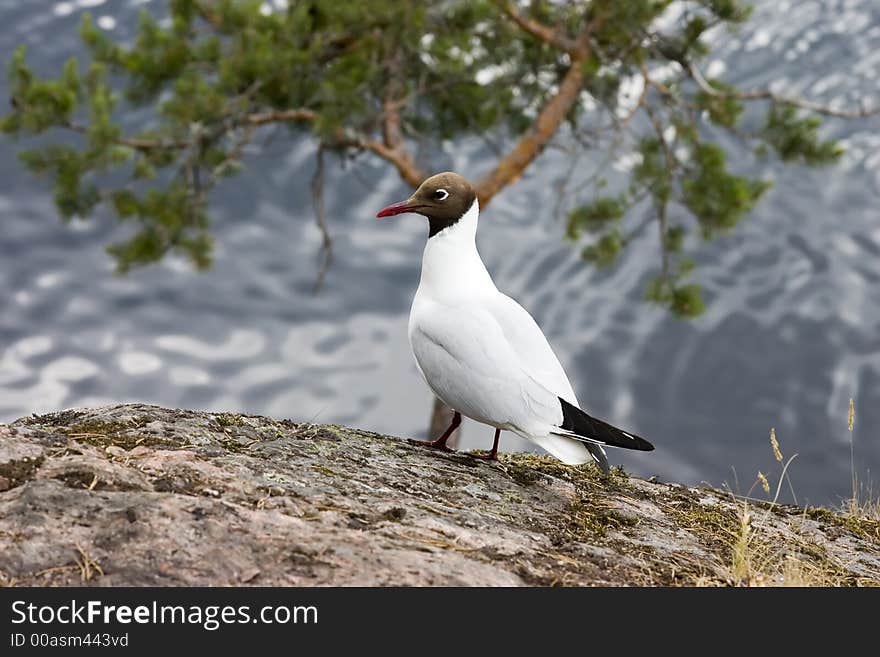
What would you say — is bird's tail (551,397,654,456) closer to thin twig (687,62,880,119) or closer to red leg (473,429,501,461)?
red leg (473,429,501,461)

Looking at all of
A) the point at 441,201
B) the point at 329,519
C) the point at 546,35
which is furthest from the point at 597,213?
the point at 329,519

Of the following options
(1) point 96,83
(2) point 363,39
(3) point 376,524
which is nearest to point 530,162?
(2) point 363,39

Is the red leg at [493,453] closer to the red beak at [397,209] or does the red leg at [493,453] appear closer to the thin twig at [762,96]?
the red beak at [397,209]

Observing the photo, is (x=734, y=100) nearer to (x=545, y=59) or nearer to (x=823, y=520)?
(x=545, y=59)

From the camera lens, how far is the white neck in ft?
14.1

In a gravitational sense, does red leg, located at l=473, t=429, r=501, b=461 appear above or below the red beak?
below

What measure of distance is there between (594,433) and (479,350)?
593 millimetres

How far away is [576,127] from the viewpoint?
10109 mm

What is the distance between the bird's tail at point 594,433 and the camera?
3.80 meters

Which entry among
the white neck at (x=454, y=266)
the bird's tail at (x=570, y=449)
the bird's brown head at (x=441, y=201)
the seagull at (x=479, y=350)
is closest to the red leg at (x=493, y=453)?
the seagull at (x=479, y=350)

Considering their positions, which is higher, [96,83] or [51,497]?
[96,83]

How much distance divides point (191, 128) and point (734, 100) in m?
5.07

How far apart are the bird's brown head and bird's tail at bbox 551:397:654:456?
99cm

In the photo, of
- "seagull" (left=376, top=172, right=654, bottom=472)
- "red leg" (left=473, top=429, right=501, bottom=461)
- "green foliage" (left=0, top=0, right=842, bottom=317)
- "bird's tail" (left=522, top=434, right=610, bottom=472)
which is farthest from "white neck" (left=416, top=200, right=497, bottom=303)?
"green foliage" (left=0, top=0, right=842, bottom=317)
